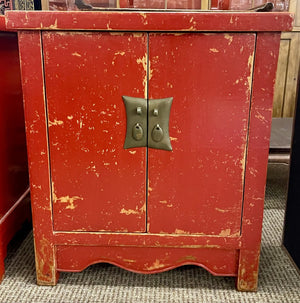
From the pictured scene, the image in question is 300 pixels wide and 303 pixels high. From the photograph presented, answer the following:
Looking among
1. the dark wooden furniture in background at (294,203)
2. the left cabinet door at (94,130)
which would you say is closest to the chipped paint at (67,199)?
the left cabinet door at (94,130)

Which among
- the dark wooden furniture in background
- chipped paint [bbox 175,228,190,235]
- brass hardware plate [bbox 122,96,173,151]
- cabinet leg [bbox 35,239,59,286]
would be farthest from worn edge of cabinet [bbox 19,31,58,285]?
the dark wooden furniture in background

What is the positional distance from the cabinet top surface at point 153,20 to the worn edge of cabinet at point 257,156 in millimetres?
45

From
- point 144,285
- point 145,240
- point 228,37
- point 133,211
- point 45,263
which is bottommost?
point 144,285

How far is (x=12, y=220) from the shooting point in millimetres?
1456

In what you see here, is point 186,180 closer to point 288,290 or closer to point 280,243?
point 288,290

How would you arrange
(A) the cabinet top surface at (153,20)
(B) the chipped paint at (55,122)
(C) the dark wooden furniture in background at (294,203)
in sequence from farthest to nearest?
(C) the dark wooden furniture in background at (294,203), (B) the chipped paint at (55,122), (A) the cabinet top surface at (153,20)

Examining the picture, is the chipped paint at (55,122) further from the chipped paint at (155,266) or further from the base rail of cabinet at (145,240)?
the chipped paint at (155,266)

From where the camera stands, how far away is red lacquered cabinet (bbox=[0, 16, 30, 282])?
1336mm

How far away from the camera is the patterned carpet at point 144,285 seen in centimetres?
125

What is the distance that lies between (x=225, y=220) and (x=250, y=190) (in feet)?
0.43

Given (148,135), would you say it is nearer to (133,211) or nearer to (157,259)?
(133,211)

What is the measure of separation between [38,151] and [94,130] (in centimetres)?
20

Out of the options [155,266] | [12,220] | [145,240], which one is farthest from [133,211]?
[12,220]

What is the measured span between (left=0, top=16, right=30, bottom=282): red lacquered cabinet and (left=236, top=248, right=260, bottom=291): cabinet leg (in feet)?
2.82
